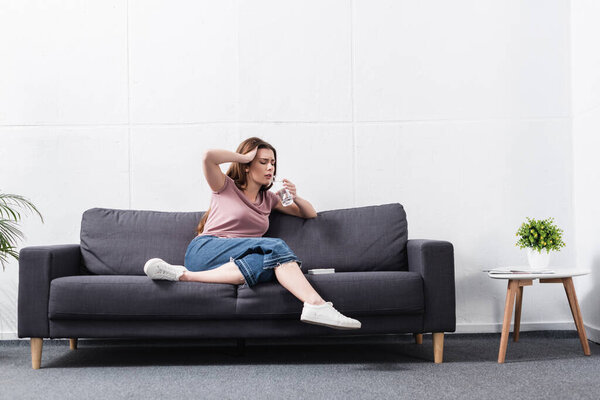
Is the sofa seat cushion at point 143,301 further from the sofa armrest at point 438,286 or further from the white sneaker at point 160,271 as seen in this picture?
the sofa armrest at point 438,286

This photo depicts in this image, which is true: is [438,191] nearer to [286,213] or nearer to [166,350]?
[286,213]

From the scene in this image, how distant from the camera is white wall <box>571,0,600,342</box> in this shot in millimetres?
3188

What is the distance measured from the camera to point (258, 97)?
3.54 metres

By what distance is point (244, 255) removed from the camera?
270 cm

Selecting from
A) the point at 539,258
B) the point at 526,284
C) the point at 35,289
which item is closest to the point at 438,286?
the point at 526,284

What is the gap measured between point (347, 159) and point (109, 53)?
1686mm

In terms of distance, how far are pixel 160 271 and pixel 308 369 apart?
833 millimetres

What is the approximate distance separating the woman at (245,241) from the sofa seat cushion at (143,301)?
0.07m

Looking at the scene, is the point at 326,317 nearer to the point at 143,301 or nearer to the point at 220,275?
the point at 220,275

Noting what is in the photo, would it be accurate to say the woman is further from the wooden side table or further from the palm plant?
the palm plant

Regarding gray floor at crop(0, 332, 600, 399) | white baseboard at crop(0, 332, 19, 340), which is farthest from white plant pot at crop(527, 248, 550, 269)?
white baseboard at crop(0, 332, 19, 340)

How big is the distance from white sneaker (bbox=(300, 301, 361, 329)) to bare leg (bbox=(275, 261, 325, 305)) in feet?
0.12

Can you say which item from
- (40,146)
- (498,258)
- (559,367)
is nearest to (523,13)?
(498,258)

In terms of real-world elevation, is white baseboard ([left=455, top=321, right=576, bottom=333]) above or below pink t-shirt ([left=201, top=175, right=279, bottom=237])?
below
